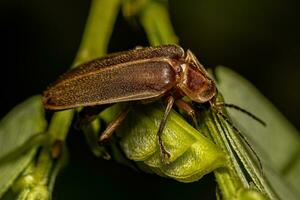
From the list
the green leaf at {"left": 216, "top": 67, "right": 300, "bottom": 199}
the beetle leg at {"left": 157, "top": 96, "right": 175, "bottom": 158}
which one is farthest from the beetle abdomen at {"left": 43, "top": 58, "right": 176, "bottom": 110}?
the green leaf at {"left": 216, "top": 67, "right": 300, "bottom": 199}

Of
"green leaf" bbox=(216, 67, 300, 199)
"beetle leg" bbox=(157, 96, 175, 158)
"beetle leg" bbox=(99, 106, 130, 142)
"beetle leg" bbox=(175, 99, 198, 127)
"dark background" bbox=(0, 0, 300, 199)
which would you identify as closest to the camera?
"beetle leg" bbox=(157, 96, 175, 158)

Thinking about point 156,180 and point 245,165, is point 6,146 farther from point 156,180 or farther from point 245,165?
point 156,180

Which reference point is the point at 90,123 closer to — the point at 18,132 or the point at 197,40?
the point at 18,132

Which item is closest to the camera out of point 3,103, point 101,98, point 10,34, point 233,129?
point 233,129

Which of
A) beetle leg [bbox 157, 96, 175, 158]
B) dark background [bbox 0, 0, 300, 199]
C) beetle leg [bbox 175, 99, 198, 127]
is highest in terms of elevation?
beetle leg [bbox 157, 96, 175, 158]

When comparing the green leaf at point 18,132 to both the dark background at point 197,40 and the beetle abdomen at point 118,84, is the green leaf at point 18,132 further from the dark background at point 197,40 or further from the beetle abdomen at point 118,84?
the dark background at point 197,40

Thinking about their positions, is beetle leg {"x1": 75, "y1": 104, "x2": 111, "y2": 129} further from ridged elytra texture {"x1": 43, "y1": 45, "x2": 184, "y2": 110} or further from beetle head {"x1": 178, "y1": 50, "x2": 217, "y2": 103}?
beetle head {"x1": 178, "y1": 50, "x2": 217, "y2": 103}

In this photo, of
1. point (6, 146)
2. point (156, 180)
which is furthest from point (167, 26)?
point (156, 180)

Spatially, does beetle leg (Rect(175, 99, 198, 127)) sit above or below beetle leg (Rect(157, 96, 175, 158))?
below
